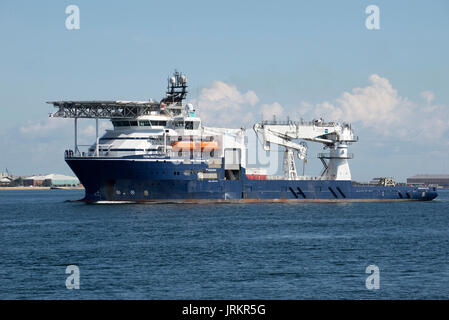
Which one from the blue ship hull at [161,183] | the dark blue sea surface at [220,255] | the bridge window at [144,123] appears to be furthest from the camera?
the bridge window at [144,123]

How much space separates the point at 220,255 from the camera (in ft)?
118

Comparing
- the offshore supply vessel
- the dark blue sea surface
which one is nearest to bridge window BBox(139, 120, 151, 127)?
the offshore supply vessel

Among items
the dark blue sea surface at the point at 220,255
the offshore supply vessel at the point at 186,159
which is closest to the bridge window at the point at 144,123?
the offshore supply vessel at the point at 186,159

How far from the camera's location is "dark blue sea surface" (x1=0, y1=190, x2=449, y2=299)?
88.8ft

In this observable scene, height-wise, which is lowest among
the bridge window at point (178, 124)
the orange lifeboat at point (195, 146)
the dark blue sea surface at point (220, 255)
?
the dark blue sea surface at point (220, 255)

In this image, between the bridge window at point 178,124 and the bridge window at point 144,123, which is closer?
the bridge window at point 144,123

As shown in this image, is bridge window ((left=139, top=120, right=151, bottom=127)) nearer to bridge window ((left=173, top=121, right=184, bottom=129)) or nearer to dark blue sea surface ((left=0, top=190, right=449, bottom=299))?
bridge window ((left=173, top=121, right=184, bottom=129))

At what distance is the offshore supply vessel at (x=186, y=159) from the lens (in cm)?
6656

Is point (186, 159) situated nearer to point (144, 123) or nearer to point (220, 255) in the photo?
point (144, 123)

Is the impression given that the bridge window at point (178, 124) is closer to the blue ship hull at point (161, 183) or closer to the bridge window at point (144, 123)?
the bridge window at point (144, 123)

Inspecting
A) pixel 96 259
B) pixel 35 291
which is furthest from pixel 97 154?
pixel 35 291

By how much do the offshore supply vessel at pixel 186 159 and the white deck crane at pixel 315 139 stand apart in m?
0.11

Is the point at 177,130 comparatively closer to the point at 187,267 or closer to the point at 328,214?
the point at 328,214
